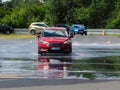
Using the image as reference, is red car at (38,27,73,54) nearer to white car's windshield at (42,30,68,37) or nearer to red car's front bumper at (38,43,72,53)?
red car's front bumper at (38,43,72,53)

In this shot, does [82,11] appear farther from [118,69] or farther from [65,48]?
[118,69]

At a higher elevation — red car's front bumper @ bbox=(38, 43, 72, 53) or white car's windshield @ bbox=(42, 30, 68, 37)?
white car's windshield @ bbox=(42, 30, 68, 37)

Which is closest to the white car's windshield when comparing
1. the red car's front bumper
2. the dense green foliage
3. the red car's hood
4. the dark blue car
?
the red car's hood

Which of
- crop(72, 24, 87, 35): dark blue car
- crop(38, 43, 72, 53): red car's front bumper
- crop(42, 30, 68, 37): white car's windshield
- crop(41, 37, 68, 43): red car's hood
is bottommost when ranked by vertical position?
crop(72, 24, 87, 35): dark blue car

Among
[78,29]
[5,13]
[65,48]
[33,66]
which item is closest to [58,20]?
[5,13]

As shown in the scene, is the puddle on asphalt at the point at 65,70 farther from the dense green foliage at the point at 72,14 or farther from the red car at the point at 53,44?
the dense green foliage at the point at 72,14

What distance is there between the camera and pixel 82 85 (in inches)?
503

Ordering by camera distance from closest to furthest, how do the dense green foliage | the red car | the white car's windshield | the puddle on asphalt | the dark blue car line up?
the puddle on asphalt, the red car, the white car's windshield, the dark blue car, the dense green foliage

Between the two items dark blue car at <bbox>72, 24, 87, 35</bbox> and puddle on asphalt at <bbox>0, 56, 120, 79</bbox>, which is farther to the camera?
dark blue car at <bbox>72, 24, 87, 35</bbox>

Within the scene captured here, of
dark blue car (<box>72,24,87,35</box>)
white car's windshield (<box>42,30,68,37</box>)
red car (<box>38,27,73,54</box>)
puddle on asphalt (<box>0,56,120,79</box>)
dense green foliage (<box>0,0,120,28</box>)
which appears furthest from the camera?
dense green foliage (<box>0,0,120,28</box>)

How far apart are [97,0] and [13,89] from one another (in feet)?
245

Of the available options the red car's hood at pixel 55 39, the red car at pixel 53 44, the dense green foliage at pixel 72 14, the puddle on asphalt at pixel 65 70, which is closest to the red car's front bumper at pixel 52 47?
the red car at pixel 53 44

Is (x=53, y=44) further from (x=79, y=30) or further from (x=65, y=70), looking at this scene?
(x=79, y=30)

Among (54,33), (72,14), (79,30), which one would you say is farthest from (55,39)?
(72,14)
